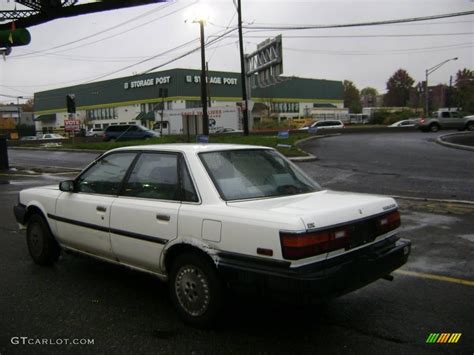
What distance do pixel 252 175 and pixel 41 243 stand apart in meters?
2.86

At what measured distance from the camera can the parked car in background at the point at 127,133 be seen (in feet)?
123

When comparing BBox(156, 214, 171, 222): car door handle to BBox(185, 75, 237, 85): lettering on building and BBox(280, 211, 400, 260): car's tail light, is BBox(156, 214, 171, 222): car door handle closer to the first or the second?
BBox(280, 211, 400, 260): car's tail light

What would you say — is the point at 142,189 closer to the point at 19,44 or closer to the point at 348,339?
the point at 348,339

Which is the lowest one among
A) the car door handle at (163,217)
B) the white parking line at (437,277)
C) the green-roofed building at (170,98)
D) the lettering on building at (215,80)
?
the white parking line at (437,277)

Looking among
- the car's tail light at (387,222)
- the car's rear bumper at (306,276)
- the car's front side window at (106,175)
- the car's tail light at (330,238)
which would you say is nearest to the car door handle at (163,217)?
the car's rear bumper at (306,276)

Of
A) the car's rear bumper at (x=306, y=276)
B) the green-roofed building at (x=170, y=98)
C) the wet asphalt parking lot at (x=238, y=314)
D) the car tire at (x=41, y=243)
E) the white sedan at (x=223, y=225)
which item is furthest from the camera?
the green-roofed building at (x=170, y=98)

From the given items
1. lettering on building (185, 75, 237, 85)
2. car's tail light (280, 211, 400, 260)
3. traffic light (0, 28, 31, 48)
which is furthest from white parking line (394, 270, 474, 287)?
lettering on building (185, 75, 237, 85)

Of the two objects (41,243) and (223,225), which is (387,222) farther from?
(41,243)

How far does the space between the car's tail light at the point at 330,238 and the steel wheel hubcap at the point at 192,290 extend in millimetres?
793

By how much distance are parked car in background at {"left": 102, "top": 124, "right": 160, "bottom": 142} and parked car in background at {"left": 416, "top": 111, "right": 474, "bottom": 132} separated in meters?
21.6

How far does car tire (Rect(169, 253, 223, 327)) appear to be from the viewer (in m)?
3.76

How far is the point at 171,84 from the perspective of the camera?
77188mm

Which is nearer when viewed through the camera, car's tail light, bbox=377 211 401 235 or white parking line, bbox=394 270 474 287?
car's tail light, bbox=377 211 401 235

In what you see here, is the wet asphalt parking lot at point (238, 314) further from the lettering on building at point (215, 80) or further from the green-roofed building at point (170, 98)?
the lettering on building at point (215, 80)
